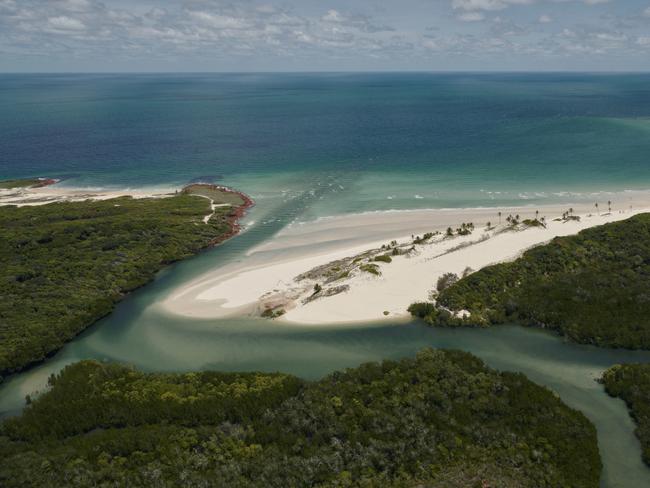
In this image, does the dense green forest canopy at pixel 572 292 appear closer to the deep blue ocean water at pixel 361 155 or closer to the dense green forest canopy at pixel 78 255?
the deep blue ocean water at pixel 361 155

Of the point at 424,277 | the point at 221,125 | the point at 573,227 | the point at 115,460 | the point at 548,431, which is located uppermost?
the point at 221,125

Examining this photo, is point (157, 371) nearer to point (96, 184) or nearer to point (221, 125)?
point (96, 184)

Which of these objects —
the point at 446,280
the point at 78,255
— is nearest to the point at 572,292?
the point at 446,280

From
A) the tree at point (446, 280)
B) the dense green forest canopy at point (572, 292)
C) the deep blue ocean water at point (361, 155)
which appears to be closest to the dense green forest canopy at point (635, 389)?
the dense green forest canopy at point (572, 292)

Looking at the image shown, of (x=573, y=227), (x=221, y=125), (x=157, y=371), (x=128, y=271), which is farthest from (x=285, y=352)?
(x=221, y=125)

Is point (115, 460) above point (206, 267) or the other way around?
the other way around

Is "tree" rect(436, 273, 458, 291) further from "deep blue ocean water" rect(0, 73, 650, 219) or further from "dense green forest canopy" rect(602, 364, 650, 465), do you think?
"deep blue ocean water" rect(0, 73, 650, 219)

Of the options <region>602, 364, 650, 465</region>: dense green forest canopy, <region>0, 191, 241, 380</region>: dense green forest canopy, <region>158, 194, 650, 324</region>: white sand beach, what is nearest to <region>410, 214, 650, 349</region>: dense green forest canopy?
<region>158, 194, 650, 324</region>: white sand beach
